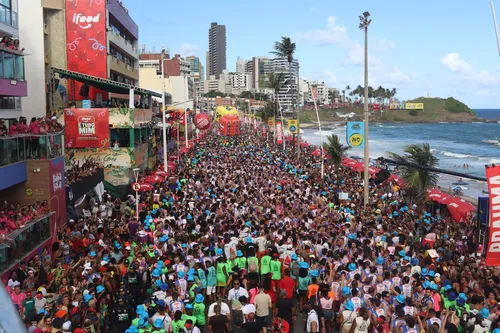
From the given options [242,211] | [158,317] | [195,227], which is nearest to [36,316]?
[158,317]

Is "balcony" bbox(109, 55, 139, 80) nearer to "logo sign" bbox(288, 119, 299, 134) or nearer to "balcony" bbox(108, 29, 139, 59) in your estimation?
"balcony" bbox(108, 29, 139, 59)

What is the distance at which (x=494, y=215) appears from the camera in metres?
12.2

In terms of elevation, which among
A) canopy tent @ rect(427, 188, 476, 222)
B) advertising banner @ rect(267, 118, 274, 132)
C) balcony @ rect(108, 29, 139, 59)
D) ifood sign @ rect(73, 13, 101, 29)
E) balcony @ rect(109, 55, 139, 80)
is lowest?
canopy tent @ rect(427, 188, 476, 222)

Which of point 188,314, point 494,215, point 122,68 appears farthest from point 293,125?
point 188,314

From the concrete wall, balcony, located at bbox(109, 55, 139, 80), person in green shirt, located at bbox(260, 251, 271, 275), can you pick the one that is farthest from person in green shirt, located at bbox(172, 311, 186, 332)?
balcony, located at bbox(109, 55, 139, 80)

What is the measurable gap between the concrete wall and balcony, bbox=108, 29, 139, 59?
9790mm

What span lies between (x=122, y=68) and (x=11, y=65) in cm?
2450

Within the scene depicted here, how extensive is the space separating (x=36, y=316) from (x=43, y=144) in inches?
414

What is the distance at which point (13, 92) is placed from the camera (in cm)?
2156

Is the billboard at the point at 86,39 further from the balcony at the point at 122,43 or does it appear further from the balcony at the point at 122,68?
the balcony at the point at 122,68

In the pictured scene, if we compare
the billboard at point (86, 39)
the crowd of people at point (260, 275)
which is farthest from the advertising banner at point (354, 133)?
the billboard at point (86, 39)

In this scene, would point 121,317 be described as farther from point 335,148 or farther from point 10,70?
point 335,148

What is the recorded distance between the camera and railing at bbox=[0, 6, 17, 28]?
21.8 metres

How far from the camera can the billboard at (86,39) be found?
37.4 meters
